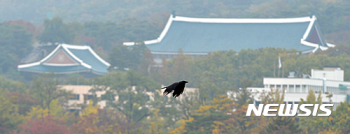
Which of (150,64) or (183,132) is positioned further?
(150,64)

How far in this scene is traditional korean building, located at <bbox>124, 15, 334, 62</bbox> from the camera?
84250 millimetres

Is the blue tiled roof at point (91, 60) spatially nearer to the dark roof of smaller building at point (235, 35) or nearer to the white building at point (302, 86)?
the dark roof of smaller building at point (235, 35)

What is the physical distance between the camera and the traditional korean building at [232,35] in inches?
3317

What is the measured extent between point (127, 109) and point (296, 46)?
120 ft

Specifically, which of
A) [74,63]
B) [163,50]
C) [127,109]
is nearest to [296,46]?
[163,50]

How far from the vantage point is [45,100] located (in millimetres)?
52844

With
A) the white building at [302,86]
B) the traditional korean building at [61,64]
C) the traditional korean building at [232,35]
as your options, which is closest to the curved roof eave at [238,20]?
the traditional korean building at [232,35]

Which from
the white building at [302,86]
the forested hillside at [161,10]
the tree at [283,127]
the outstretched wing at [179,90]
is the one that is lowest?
the tree at [283,127]

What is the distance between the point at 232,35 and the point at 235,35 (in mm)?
401

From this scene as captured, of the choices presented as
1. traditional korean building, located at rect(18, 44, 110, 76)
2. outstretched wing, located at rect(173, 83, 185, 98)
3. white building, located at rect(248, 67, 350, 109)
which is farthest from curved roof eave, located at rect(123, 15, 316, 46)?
outstretched wing, located at rect(173, 83, 185, 98)

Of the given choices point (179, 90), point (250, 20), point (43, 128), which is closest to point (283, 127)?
point (43, 128)

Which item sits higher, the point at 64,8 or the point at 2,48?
the point at 64,8

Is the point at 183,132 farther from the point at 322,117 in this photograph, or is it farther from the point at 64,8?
the point at 64,8

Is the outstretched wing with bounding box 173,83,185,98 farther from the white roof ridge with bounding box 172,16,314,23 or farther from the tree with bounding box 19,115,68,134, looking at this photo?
the white roof ridge with bounding box 172,16,314,23
